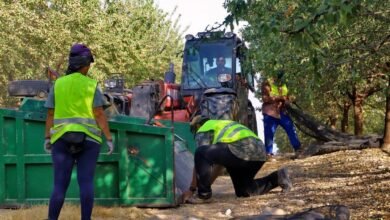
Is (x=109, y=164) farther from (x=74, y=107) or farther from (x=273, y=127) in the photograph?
(x=273, y=127)

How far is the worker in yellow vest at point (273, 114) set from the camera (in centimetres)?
1242

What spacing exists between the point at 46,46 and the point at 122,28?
253 centimetres

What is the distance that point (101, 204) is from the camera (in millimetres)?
6625

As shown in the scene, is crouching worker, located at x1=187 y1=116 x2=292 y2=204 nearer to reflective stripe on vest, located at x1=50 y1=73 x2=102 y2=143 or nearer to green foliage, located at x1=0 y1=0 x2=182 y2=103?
reflective stripe on vest, located at x1=50 y1=73 x2=102 y2=143

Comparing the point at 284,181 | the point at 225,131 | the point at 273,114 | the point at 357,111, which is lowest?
the point at 284,181

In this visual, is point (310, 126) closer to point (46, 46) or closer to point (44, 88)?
point (44, 88)

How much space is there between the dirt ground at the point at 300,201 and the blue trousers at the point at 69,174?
67cm

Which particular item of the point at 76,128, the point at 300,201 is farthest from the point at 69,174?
the point at 300,201

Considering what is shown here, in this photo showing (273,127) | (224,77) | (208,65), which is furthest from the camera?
(273,127)

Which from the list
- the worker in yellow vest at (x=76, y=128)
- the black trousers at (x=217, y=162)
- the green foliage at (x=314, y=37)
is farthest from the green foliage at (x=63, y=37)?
the worker in yellow vest at (x=76, y=128)

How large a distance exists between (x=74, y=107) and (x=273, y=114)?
7.98 meters

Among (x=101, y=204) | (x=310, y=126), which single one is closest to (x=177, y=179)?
(x=101, y=204)

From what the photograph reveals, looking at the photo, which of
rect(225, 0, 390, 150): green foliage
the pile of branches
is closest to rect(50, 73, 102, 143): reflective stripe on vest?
rect(225, 0, 390, 150): green foliage

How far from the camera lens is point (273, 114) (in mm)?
12734
